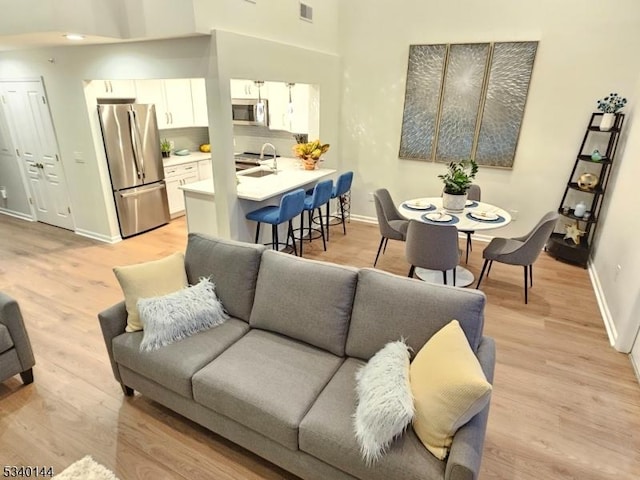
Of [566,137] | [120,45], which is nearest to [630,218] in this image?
[566,137]

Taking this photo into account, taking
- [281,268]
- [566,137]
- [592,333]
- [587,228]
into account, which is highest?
[566,137]

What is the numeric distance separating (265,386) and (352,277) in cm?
74

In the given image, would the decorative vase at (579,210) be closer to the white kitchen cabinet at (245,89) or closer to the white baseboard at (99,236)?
the white kitchen cabinet at (245,89)

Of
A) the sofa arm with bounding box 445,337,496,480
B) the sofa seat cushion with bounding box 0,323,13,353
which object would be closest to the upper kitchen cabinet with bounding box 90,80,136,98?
the sofa seat cushion with bounding box 0,323,13,353

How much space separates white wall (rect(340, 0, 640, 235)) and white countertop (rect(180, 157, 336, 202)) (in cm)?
103

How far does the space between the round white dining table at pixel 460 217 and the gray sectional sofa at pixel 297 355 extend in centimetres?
166

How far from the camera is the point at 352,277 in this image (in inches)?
81.7

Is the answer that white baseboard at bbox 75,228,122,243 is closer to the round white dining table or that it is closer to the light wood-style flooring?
the light wood-style flooring

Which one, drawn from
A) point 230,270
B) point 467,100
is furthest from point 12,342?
point 467,100

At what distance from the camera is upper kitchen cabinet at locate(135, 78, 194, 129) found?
5383mm

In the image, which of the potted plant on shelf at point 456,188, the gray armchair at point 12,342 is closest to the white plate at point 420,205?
the potted plant on shelf at point 456,188

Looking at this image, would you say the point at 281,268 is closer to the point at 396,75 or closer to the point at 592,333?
the point at 592,333

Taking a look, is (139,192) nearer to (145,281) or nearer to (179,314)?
(145,281)

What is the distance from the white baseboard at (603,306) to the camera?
10.0ft
